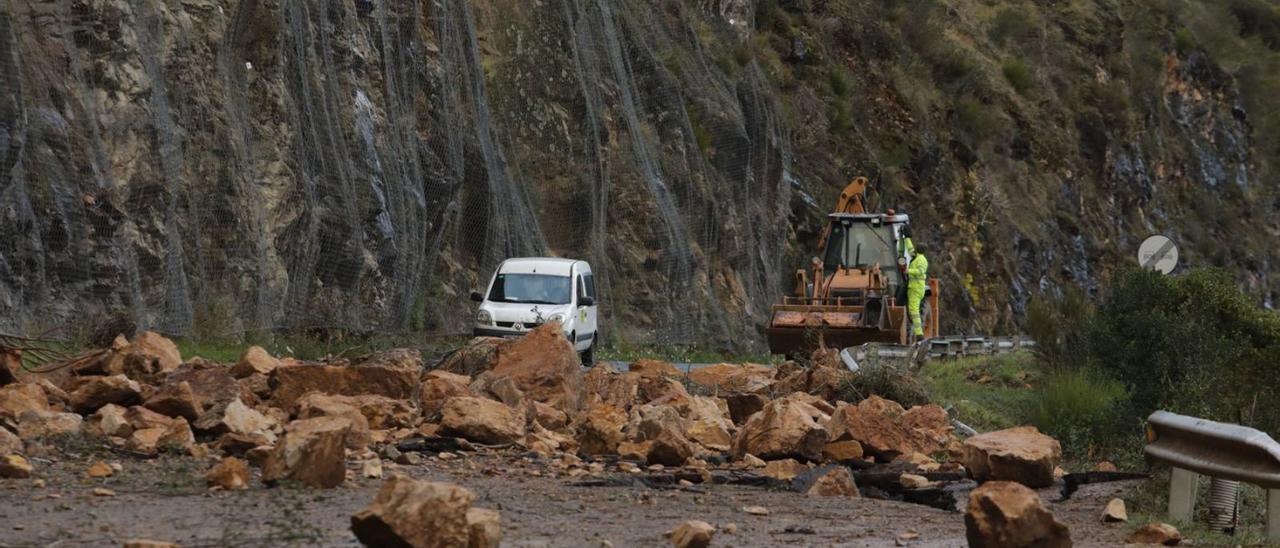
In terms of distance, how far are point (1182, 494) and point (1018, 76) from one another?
49609 mm

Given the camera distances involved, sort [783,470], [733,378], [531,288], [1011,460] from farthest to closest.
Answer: [531,288], [733,378], [1011,460], [783,470]

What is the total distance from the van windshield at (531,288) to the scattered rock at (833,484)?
1428cm

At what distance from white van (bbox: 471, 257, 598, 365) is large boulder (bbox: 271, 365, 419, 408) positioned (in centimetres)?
1148

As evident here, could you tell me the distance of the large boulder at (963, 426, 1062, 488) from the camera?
11.3m

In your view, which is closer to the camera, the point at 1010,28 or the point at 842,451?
the point at 842,451

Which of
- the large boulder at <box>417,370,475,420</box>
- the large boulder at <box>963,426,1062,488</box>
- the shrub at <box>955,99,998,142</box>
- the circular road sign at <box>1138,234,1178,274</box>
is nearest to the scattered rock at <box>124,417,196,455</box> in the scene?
the large boulder at <box>417,370,475,420</box>

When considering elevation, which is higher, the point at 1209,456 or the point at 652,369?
the point at 1209,456

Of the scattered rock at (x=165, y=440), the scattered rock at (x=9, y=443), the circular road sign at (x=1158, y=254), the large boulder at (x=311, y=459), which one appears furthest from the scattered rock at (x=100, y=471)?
the circular road sign at (x=1158, y=254)

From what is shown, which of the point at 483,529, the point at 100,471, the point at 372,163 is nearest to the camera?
the point at 483,529

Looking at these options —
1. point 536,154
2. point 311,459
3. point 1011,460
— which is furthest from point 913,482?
point 536,154

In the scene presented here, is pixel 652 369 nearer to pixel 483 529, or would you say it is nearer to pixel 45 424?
pixel 45 424

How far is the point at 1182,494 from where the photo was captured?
9938 mm

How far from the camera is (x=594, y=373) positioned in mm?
14930

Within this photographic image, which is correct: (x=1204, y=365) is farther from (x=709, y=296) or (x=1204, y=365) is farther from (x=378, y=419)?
(x=709, y=296)
